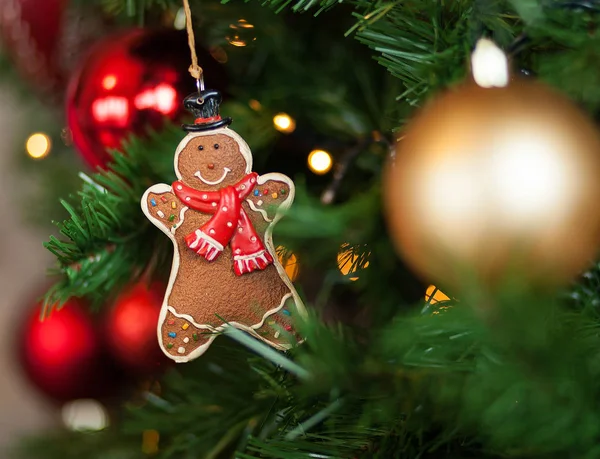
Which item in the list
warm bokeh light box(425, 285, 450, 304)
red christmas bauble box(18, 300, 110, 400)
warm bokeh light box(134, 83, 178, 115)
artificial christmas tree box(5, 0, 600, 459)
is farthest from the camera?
red christmas bauble box(18, 300, 110, 400)

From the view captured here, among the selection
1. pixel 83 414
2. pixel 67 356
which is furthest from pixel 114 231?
pixel 83 414

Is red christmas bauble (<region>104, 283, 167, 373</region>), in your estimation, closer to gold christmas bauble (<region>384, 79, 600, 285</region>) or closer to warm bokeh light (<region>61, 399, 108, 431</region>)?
warm bokeh light (<region>61, 399, 108, 431</region>)

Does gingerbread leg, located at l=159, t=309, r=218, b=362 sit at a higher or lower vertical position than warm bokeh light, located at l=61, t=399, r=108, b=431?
higher

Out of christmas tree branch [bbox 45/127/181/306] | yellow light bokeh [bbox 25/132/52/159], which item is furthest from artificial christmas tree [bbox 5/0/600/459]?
yellow light bokeh [bbox 25/132/52/159]

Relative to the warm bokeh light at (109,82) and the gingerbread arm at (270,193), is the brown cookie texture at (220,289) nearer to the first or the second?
the gingerbread arm at (270,193)

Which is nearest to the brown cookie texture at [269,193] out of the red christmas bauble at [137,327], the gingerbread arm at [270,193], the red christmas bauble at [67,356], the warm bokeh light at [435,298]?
the gingerbread arm at [270,193]

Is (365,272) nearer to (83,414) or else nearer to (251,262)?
(251,262)
